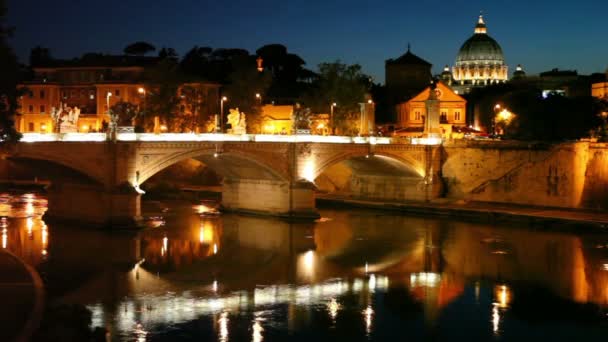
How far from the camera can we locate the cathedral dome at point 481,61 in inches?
4555

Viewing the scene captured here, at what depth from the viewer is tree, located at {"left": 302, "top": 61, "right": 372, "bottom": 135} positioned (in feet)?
A: 179

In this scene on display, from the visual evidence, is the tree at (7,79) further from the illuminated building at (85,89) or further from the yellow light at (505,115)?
the yellow light at (505,115)

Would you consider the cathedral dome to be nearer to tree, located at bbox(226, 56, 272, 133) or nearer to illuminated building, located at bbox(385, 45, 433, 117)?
illuminated building, located at bbox(385, 45, 433, 117)

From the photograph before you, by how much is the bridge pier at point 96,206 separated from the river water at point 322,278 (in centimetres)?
70

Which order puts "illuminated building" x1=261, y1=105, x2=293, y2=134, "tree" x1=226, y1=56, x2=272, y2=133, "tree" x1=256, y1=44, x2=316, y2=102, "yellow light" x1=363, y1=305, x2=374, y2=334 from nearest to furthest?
"yellow light" x1=363, y1=305, x2=374, y2=334 < "tree" x1=226, y1=56, x2=272, y2=133 < "illuminated building" x1=261, y1=105, x2=293, y2=134 < "tree" x1=256, y1=44, x2=316, y2=102

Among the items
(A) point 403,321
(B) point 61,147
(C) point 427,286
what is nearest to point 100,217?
(B) point 61,147

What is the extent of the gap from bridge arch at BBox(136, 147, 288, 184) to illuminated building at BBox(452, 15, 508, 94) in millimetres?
79567

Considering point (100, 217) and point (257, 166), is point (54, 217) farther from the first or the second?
point (257, 166)

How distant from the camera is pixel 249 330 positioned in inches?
758

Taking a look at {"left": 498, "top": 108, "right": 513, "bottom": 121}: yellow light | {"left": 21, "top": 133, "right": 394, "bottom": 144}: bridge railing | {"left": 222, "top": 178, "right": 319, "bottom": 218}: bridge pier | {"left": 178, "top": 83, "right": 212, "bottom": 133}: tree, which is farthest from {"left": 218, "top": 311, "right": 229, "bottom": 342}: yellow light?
{"left": 498, "top": 108, "right": 513, "bottom": 121}: yellow light

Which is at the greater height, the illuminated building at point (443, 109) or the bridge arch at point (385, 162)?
the illuminated building at point (443, 109)

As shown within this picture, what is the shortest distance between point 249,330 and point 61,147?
14.1 metres

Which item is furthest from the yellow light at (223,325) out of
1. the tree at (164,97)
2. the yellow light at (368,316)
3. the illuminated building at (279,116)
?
the illuminated building at (279,116)

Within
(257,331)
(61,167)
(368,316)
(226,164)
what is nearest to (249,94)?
(226,164)
